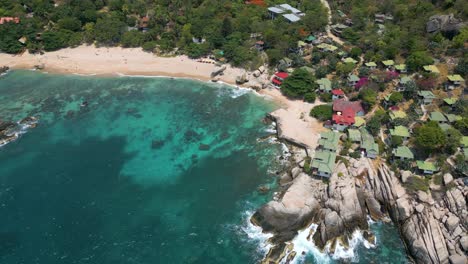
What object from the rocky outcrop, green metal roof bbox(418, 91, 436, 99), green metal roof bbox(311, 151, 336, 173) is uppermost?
the rocky outcrop

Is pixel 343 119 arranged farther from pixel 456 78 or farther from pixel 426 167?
pixel 456 78

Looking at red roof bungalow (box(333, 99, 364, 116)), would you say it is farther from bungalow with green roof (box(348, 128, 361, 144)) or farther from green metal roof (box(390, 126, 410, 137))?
green metal roof (box(390, 126, 410, 137))

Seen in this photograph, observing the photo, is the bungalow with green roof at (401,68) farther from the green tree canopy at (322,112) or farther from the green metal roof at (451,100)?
the green tree canopy at (322,112)

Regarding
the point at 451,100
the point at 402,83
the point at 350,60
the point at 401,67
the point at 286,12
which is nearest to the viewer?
the point at 451,100

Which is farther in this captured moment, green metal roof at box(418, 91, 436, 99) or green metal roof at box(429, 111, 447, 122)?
green metal roof at box(418, 91, 436, 99)

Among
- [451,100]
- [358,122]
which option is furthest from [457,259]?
[451,100]

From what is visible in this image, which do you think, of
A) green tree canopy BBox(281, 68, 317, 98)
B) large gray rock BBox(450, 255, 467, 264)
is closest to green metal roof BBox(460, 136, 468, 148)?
large gray rock BBox(450, 255, 467, 264)
